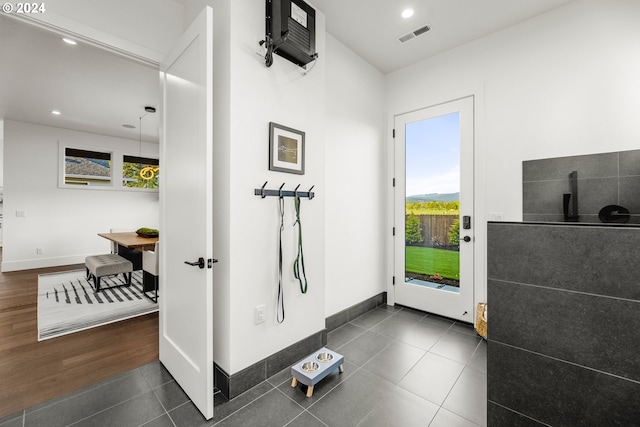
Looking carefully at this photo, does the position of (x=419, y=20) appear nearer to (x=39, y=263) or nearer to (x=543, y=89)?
(x=543, y=89)

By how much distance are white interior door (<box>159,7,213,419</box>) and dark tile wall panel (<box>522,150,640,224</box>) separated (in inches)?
106

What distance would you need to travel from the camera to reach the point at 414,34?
8.77ft

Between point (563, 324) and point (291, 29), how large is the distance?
7.43 feet

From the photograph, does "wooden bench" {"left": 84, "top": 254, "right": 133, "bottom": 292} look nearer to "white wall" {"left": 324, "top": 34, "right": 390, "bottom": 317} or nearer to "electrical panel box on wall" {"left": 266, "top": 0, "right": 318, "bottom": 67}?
"white wall" {"left": 324, "top": 34, "right": 390, "bottom": 317}

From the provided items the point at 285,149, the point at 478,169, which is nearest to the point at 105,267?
the point at 285,149

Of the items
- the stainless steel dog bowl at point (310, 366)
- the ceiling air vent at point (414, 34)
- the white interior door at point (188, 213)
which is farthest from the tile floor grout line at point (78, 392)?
the ceiling air vent at point (414, 34)

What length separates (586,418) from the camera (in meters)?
1.02

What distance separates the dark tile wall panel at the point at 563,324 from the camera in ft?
3.16

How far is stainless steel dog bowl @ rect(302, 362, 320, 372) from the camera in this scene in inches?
71.9

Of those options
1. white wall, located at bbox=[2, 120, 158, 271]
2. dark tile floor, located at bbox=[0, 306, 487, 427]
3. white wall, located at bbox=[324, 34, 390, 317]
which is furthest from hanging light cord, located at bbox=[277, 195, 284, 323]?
white wall, located at bbox=[2, 120, 158, 271]

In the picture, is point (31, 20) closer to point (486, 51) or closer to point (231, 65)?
point (231, 65)

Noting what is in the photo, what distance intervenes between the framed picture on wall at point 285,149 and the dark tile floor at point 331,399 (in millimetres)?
1539

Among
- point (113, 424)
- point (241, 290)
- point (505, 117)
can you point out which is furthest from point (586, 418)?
point (505, 117)

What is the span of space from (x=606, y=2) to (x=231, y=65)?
116 inches
